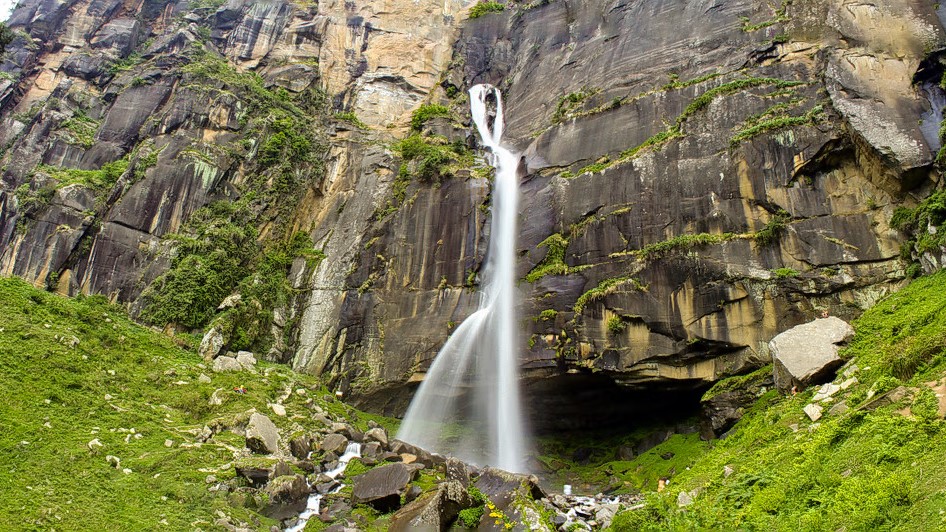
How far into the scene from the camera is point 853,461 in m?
7.82

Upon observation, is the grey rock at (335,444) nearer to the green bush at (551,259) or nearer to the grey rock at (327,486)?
the grey rock at (327,486)

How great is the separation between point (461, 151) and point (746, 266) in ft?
52.6

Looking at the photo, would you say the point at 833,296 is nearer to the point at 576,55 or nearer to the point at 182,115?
the point at 576,55

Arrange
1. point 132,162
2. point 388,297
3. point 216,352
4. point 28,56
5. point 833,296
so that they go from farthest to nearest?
point 28,56, point 132,162, point 388,297, point 216,352, point 833,296

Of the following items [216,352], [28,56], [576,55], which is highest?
[576,55]

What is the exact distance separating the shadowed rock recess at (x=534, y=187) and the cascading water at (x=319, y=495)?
5.59 m

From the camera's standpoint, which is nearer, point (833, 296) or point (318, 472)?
point (318, 472)

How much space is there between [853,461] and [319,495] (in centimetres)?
1075

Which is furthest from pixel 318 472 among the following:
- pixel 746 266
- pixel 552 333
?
pixel 746 266

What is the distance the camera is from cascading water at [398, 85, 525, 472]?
1964 cm

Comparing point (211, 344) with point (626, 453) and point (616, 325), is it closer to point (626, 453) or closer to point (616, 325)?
point (616, 325)

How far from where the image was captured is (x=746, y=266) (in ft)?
57.5

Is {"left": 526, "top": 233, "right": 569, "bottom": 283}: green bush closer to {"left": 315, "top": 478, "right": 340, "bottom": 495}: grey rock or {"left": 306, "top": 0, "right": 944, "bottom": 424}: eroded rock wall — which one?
{"left": 306, "top": 0, "right": 944, "bottom": 424}: eroded rock wall

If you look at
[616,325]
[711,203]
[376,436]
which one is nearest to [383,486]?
[376,436]
